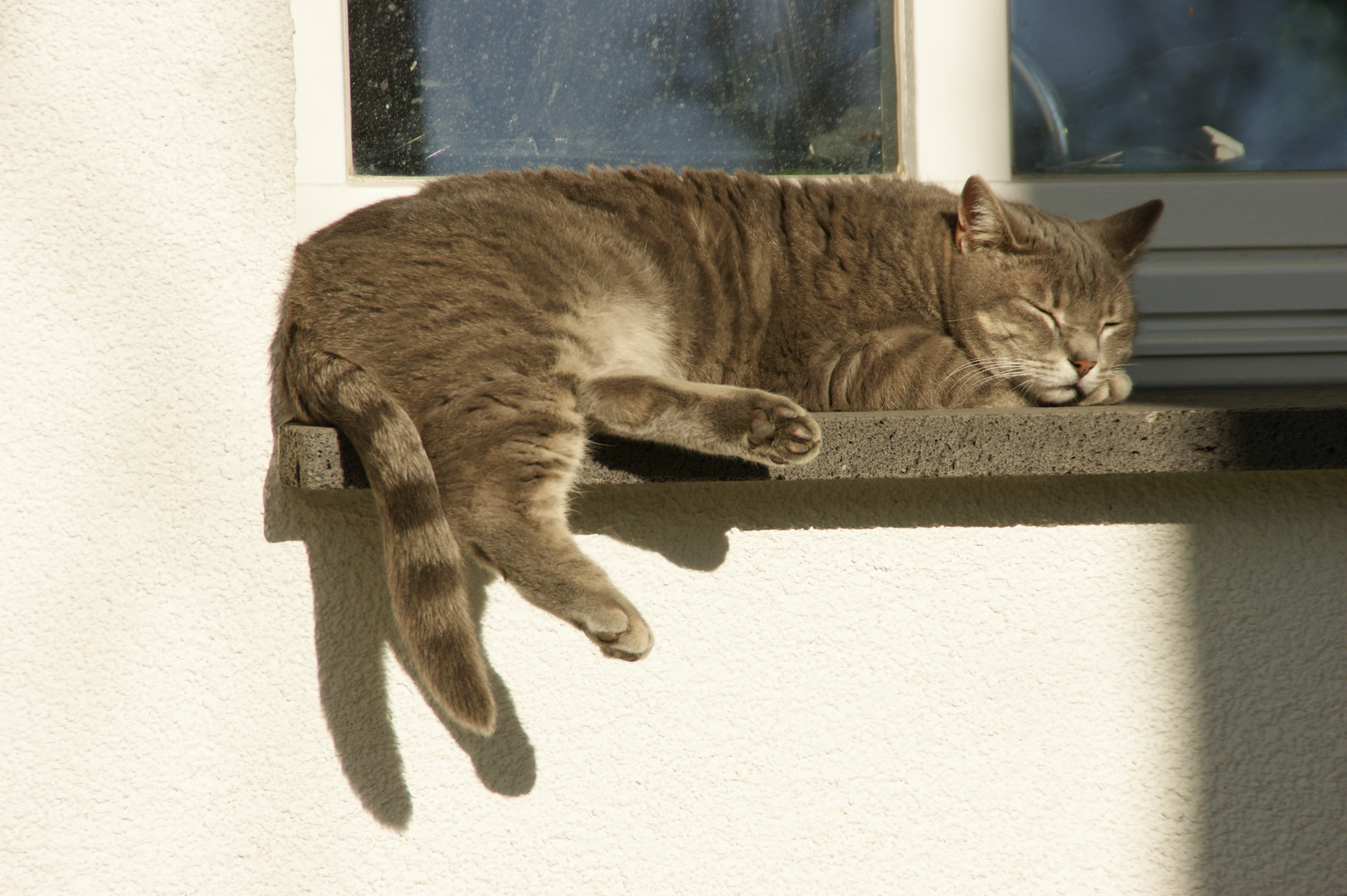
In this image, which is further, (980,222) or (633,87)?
(633,87)

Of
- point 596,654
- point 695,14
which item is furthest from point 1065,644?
point 695,14

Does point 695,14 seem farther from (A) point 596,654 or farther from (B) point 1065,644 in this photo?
(B) point 1065,644

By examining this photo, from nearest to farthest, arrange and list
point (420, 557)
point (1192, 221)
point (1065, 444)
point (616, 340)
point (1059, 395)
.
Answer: point (420, 557), point (1065, 444), point (616, 340), point (1059, 395), point (1192, 221)

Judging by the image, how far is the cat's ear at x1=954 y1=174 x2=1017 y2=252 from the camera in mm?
1429

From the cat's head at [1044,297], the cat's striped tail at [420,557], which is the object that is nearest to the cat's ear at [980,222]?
the cat's head at [1044,297]

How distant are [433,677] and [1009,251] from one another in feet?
3.73

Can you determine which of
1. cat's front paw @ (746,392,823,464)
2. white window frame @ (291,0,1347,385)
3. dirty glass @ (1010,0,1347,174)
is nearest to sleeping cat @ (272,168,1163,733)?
cat's front paw @ (746,392,823,464)

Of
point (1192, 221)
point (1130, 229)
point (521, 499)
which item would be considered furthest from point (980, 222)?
point (521, 499)

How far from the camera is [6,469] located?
134cm

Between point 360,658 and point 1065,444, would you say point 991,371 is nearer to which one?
point 1065,444

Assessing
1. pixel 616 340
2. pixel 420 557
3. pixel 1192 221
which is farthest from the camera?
pixel 1192 221

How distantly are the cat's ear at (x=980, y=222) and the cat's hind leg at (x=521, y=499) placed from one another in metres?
0.79

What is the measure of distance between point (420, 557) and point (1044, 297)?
3.64 ft

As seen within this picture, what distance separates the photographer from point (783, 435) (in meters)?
1.14
